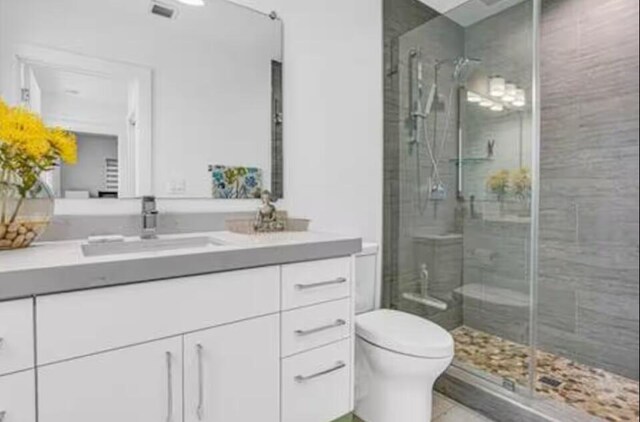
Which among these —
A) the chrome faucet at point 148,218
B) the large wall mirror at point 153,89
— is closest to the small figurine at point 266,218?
the large wall mirror at point 153,89

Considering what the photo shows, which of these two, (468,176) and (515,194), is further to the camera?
(468,176)

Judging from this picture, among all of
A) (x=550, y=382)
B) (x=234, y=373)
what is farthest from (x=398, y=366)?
(x=550, y=382)

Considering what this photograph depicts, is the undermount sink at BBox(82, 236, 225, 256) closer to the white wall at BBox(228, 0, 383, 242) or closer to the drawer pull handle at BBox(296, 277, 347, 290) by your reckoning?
the drawer pull handle at BBox(296, 277, 347, 290)

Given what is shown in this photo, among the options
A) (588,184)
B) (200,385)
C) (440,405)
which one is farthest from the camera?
(588,184)

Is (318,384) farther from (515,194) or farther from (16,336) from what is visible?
(515,194)

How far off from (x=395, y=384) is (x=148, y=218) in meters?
1.18

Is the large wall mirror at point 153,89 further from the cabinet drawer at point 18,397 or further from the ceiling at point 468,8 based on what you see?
the ceiling at point 468,8

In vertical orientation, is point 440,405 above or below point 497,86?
below

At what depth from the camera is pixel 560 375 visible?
2018 millimetres

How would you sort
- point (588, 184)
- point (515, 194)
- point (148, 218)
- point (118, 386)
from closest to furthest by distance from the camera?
point (118, 386), point (148, 218), point (588, 184), point (515, 194)

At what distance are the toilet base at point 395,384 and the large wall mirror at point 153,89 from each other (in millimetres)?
871

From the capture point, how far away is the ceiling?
2.33 metres

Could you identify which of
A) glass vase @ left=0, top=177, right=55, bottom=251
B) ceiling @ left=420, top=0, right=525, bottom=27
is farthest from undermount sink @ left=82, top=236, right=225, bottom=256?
ceiling @ left=420, top=0, right=525, bottom=27

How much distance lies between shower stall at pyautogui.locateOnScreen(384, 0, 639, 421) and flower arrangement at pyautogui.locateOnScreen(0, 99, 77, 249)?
1664 mm
